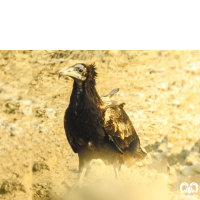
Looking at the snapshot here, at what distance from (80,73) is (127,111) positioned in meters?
0.56

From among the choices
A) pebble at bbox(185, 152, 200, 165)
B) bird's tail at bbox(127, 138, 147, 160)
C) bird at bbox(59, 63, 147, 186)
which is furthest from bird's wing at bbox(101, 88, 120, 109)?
pebble at bbox(185, 152, 200, 165)

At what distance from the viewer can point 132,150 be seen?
3.12m

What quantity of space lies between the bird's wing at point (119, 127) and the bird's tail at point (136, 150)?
0.11 feet

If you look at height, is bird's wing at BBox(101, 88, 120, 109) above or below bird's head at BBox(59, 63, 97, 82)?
below

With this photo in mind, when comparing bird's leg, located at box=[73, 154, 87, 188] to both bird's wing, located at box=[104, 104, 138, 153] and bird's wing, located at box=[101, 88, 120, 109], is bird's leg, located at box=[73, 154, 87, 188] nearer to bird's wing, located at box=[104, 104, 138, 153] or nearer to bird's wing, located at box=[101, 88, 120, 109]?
bird's wing, located at box=[104, 104, 138, 153]

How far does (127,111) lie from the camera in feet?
10.4

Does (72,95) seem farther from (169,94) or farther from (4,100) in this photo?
(169,94)

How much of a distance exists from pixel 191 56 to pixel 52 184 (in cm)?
174

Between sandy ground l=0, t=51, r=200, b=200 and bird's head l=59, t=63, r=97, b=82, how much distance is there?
0.20 feet

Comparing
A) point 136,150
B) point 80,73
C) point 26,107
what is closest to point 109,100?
point 80,73

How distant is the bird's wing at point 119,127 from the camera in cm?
312

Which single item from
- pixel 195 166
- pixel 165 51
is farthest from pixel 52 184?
pixel 165 51

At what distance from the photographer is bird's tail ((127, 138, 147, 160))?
3.12 metres

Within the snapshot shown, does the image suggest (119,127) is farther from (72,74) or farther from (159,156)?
(72,74)
